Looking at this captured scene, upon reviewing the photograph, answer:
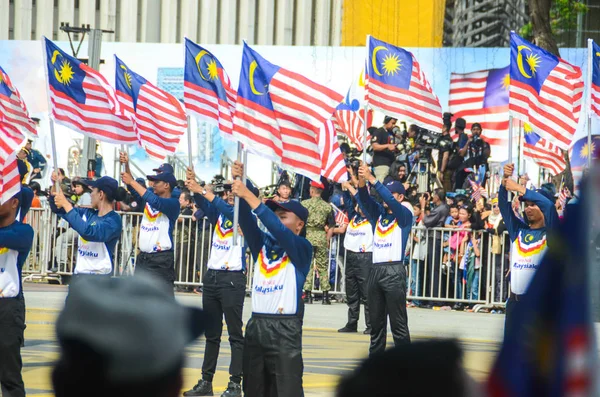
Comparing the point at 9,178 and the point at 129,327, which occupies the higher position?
the point at 9,178

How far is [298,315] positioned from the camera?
7488mm

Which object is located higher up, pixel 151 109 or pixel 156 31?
pixel 156 31

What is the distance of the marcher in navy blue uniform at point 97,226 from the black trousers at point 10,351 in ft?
8.37

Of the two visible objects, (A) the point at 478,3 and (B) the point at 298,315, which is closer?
(B) the point at 298,315

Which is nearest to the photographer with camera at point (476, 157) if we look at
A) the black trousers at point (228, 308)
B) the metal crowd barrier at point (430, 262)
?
the metal crowd barrier at point (430, 262)

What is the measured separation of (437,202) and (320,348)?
6096 millimetres

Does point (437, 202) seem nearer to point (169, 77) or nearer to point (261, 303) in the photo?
point (169, 77)

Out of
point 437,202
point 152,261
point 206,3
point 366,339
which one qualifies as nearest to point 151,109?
point 152,261

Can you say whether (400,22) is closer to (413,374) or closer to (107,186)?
(107,186)

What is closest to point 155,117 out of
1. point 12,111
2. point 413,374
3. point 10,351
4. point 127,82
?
point 127,82

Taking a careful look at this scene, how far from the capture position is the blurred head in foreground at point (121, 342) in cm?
204

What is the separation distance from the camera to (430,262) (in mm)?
17359

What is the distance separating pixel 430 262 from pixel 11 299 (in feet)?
34.4

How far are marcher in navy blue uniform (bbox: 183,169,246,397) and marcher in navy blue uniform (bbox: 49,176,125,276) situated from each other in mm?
829
